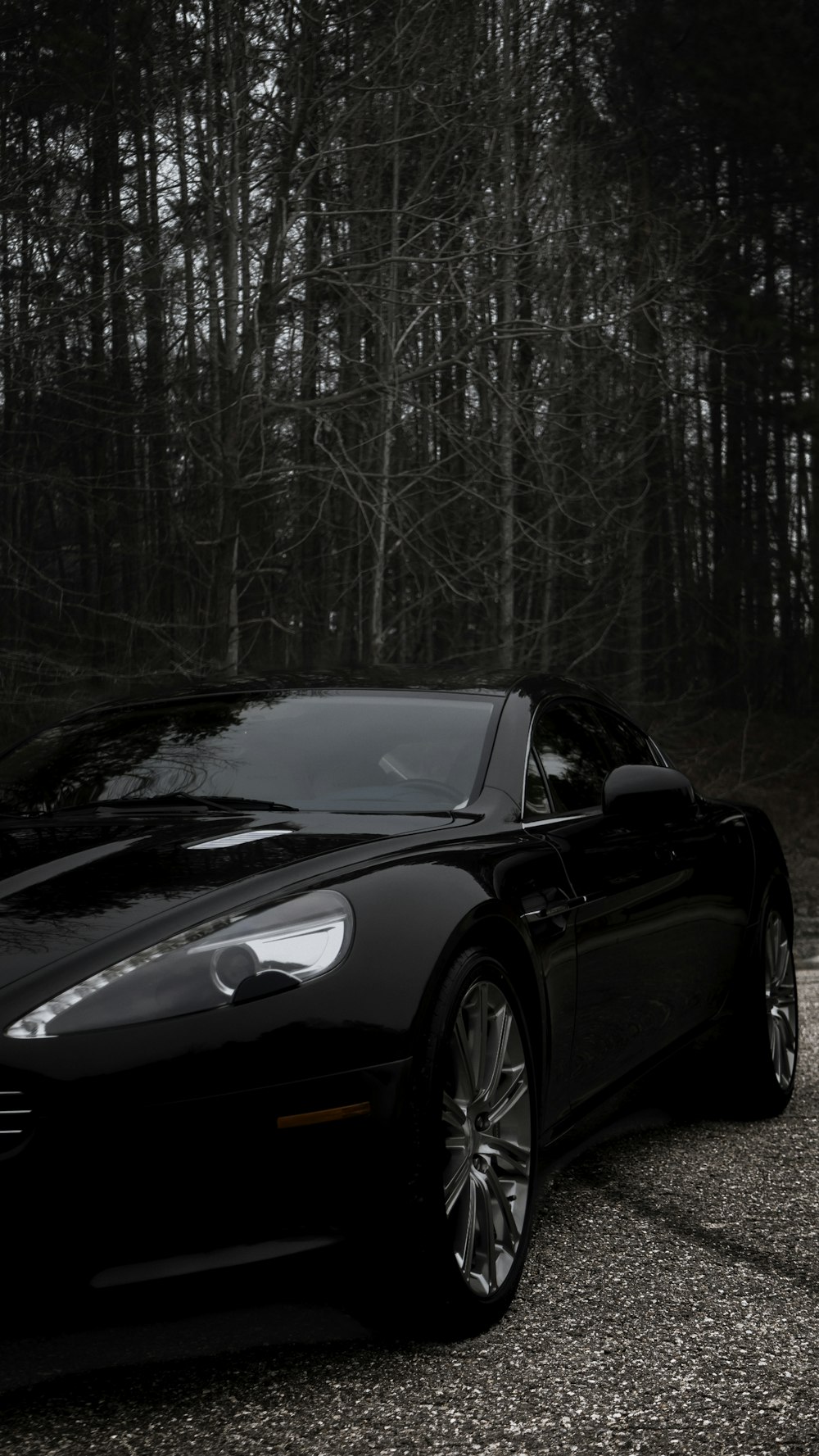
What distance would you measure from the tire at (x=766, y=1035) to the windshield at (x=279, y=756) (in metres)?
1.71

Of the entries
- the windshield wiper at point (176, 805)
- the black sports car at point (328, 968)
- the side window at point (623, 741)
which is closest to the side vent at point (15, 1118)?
the black sports car at point (328, 968)

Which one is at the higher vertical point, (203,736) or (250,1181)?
(203,736)

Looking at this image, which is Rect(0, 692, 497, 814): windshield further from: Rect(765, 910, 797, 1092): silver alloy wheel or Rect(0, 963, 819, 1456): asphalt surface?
Rect(765, 910, 797, 1092): silver alloy wheel

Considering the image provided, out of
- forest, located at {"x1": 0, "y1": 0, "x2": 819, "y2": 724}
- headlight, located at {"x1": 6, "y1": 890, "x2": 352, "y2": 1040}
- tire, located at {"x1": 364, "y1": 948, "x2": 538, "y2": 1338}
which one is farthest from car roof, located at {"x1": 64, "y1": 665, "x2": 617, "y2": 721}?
forest, located at {"x1": 0, "y1": 0, "x2": 819, "y2": 724}

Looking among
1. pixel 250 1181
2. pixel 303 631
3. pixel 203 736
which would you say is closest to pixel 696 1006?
pixel 203 736

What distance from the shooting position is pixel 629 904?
170 inches

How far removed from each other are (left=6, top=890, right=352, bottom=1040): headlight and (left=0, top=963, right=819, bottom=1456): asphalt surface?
389 mm

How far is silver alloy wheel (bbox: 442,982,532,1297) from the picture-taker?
3180 millimetres

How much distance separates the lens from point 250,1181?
278cm

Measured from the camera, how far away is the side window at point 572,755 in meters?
4.36

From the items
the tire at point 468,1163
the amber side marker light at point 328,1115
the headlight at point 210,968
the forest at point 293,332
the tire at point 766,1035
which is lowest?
the tire at point 766,1035

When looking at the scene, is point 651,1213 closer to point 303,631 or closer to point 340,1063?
point 340,1063

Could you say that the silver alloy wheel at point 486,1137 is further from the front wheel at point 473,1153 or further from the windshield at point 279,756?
the windshield at point 279,756

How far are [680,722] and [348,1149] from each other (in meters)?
17.2
